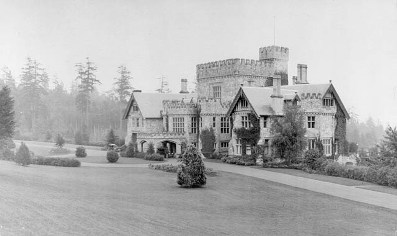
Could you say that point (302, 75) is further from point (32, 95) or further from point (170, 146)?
point (32, 95)

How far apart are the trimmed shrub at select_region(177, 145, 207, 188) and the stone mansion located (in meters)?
15.0

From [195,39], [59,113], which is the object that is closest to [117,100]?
[59,113]

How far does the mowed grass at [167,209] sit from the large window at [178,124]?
21.4m

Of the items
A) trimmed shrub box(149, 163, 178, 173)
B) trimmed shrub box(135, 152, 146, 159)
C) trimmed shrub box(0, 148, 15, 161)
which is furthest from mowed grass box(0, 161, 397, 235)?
trimmed shrub box(135, 152, 146, 159)

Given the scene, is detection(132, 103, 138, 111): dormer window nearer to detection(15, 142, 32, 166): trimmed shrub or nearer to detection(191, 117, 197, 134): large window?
detection(191, 117, 197, 134): large window

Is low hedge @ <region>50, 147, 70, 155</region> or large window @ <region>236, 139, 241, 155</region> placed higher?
large window @ <region>236, 139, 241, 155</region>

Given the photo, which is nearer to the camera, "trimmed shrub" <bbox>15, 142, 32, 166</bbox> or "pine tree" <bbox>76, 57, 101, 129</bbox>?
"trimmed shrub" <bbox>15, 142, 32, 166</bbox>

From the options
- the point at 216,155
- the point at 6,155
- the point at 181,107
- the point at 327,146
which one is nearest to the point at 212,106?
the point at 181,107

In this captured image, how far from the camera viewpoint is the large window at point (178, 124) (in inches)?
2079

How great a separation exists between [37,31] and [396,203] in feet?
75.5

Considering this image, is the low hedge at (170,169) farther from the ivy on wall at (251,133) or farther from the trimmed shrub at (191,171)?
the ivy on wall at (251,133)

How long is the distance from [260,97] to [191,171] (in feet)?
58.6

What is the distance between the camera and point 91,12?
27.8 meters

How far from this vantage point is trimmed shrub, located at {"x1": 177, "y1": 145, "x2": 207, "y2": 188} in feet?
97.0
